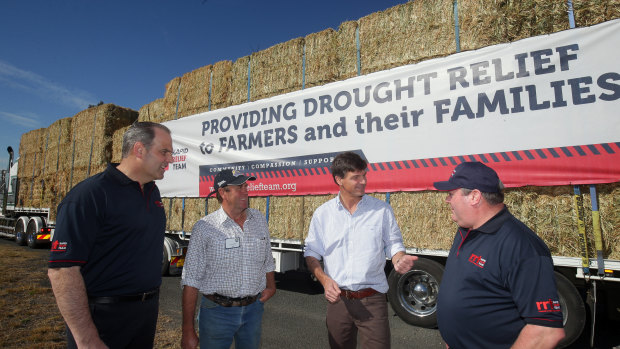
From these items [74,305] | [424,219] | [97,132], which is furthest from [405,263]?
[97,132]

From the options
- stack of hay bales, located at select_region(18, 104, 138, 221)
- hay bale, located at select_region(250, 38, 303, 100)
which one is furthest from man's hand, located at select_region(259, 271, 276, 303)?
stack of hay bales, located at select_region(18, 104, 138, 221)

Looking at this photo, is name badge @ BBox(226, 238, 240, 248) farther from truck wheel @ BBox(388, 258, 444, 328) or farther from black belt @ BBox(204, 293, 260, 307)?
truck wheel @ BBox(388, 258, 444, 328)

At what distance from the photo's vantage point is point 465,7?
473 centimetres

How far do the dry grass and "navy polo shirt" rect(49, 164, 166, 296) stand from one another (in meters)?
2.41

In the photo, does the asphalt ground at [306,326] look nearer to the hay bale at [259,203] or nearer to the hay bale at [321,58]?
the hay bale at [259,203]

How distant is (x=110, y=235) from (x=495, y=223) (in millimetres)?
2263

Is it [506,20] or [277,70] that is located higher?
[277,70]

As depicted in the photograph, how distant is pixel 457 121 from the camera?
4508mm

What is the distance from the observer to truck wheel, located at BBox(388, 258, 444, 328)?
4.62 meters

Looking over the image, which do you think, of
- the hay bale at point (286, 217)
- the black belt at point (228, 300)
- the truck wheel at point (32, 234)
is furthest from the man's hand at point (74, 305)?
the truck wheel at point (32, 234)

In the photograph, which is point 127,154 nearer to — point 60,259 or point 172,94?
point 60,259

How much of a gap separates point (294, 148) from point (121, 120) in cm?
829

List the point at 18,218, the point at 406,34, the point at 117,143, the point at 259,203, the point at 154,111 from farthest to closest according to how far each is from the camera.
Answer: the point at 18,218, the point at 117,143, the point at 154,111, the point at 259,203, the point at 406,34

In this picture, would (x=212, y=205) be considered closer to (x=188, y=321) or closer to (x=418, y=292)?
(x=418, y=292)
